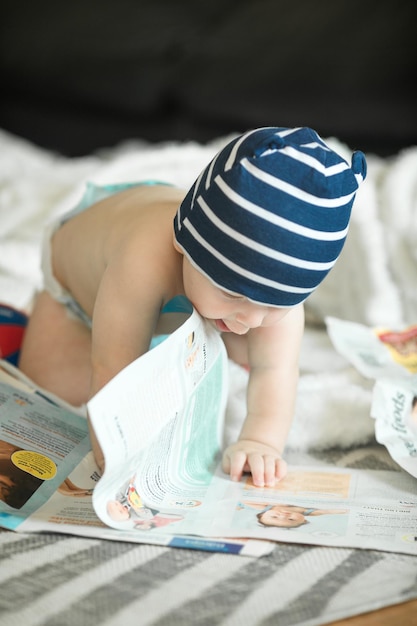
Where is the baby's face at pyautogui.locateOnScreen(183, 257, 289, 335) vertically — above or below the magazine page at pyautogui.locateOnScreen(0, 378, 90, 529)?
above

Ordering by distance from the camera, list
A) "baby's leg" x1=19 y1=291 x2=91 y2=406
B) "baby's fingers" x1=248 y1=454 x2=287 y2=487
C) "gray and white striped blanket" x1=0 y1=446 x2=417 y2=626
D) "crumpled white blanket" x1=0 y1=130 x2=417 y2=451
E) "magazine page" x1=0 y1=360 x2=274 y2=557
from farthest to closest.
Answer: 1. "baby's leg" x1=19 y1=291 x2=91 y2=406
2. "crumpled white blanket" x1=0 y1=130 x2=417 y2=451
3. "baby's fingers" x1=248 y1=454 x2=287 y2=487
4. "magazine page" x1=0 y1=360 x2=274 y2=557
5. "gray and white striped blanket" x1=0 y1=446 x2=417 y2=626

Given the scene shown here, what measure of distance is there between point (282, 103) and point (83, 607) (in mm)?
1707

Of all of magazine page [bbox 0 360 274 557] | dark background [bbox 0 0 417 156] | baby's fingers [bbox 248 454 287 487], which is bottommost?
baby's fingers [bbox 248 454 287 487]

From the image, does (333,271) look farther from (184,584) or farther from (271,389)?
(184,584)

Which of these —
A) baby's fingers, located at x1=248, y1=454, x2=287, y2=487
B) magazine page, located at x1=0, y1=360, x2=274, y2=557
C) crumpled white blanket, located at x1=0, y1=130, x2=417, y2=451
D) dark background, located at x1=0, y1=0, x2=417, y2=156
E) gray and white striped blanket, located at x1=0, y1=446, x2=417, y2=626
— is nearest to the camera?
gray and white striped blanket, located at x1=0, y1=446, x2=417, y2=626

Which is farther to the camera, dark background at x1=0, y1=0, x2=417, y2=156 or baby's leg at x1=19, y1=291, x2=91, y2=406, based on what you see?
dark background at x1=0, y1=0, x2=417, y2=156

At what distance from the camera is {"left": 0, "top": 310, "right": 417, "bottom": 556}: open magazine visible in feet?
2.63

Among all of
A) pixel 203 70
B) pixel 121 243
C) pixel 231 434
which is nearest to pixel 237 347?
pixel 231 434

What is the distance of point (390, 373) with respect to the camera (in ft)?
3.83

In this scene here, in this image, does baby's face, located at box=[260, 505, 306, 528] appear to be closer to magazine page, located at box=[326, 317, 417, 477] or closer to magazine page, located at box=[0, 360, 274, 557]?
magazine page, located at box=[0, 360, 274, 557]

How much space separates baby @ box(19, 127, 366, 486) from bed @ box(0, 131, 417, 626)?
96 millimetres

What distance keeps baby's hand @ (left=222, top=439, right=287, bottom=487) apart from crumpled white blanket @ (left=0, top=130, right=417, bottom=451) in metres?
0.08

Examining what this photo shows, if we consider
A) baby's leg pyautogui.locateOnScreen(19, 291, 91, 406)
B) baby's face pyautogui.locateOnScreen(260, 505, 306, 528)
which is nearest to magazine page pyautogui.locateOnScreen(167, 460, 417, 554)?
baby's face pyautogui.locateOnScreen(260, 505, 306, 528)

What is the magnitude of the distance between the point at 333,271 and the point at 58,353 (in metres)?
0.52
